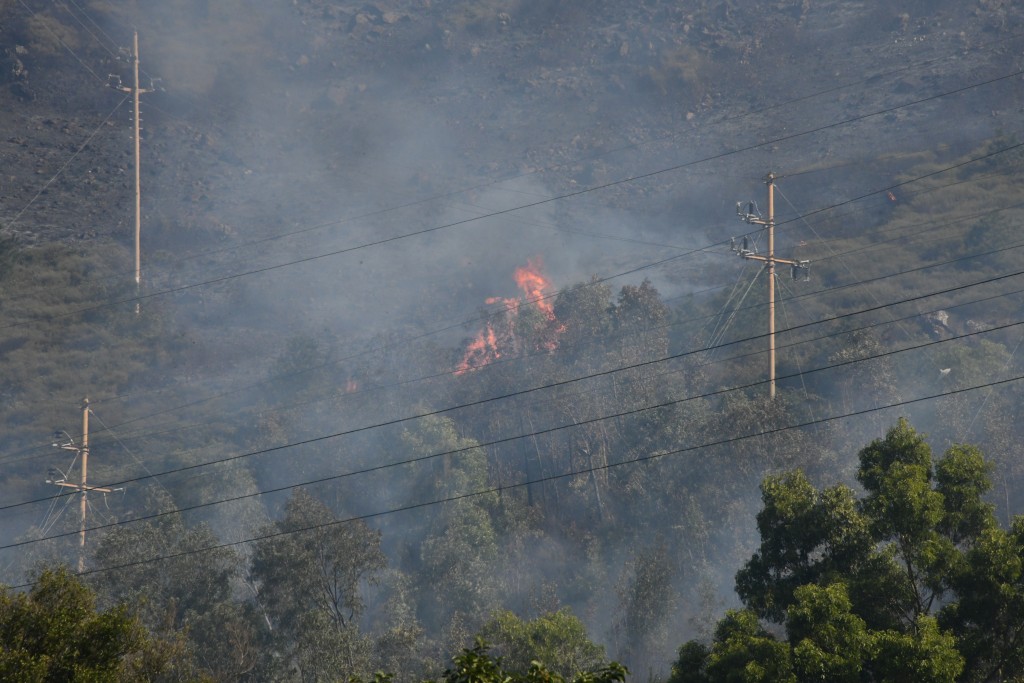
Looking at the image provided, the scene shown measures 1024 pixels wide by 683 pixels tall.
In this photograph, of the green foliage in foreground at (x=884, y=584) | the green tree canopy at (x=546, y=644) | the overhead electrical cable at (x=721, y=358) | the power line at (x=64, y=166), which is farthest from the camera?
the power line at (x=64, y=166)

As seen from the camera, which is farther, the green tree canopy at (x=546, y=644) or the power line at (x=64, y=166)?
the power line at (x=64, y=166)

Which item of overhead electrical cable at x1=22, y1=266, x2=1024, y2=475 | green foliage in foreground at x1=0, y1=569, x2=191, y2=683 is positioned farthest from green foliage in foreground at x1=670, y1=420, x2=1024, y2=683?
overhead electrical cable at x1=22, y1=266, x2=1024, y2=475

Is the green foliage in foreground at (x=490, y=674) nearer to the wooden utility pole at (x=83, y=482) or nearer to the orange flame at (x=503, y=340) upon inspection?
the wooden utility pole at (x=83, y=482)

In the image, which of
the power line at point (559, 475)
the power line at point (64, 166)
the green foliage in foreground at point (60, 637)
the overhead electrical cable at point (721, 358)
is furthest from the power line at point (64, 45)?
the green foliage in foreground at point (60, 637)

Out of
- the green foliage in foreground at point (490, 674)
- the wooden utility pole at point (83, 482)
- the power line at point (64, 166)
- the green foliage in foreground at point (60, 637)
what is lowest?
the green foliage in foreground at point (490, 674)

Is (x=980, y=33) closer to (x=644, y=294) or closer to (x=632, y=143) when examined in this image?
(x=632, y=143)

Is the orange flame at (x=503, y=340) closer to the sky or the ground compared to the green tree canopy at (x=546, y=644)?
closer to the sky

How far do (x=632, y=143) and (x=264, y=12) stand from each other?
63402mm

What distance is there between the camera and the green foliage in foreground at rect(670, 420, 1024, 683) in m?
24.4

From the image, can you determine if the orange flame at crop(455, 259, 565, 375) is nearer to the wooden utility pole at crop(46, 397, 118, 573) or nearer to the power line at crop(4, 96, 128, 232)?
the wooden utility pole at crop(46, 397, 118, 573)

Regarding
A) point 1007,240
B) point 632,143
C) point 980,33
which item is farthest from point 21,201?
point 980,33

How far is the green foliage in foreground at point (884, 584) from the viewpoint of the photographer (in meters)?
24.4

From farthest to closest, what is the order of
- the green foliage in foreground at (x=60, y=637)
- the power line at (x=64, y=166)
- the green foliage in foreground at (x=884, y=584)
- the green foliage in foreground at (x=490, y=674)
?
1. the power line at (x=64, y=166)
2. the green foliage in foreground at (x=884, y=584)
3. the green foliage in foreground at (x=60, y=637)
4. the green foliage in foreground at (x=490, y=674)

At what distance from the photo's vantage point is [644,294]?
83.2 m
